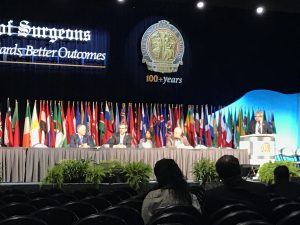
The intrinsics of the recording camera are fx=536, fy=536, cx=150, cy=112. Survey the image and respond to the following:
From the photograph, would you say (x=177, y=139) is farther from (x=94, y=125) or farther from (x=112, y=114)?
(x=94, y=125)

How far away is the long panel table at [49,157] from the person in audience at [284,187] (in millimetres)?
5672

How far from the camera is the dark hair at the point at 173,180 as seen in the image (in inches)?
160

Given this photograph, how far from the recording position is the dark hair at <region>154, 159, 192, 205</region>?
13.4 feet

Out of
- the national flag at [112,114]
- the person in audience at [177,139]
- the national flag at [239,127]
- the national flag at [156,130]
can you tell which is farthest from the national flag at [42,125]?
the national flag at [239,127]

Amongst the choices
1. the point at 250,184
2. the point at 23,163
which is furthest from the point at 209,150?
the point at 250,184

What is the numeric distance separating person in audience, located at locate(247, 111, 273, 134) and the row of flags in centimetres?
48

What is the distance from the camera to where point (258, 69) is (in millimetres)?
16969

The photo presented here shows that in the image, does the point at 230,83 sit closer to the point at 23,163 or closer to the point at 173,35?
the point at 173,35

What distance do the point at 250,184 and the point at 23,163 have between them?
726 cm

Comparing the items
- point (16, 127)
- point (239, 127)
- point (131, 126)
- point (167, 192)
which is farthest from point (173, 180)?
point (239, 127)

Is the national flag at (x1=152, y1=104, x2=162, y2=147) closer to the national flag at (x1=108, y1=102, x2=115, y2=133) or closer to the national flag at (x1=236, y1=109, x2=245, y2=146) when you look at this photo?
the national flag at (x1=108, y1=102, x2=115, y2=133)

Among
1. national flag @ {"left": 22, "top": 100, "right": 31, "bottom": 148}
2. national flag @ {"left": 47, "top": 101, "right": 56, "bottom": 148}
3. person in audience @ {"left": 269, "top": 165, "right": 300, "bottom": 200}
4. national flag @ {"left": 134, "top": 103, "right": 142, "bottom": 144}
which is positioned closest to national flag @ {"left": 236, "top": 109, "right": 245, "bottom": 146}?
national flag @ {"left": 134, "top": 103, "right": 142, "bottom": 144}

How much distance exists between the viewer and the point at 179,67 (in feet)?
53.6

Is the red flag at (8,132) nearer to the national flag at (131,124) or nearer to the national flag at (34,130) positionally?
the national flag at (34,130)
